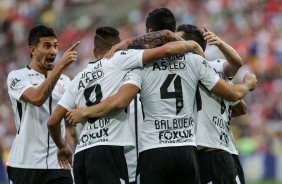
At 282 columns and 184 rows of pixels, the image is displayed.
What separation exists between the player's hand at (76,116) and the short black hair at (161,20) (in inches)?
44.0

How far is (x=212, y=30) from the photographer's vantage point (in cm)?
2381

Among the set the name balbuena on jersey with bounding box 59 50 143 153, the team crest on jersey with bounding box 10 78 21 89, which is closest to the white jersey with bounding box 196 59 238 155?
the name balbuena on jersey with bounding box 59 50 143 153

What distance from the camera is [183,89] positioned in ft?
27.2

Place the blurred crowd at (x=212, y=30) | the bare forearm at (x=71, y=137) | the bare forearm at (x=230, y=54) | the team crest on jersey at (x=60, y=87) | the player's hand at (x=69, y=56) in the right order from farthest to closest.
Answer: the blurred crowd at (x=212, y=30) → the team crest on jersey at (x=60, y=87) → the bare forearm at (x=71, y=137) → the player's hand at (x=69, y=56) → the bare forearm at (x=230, y=54)

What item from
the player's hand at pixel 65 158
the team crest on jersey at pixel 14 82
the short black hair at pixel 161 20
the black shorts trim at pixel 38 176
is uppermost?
the short black hair at pixel 161 20

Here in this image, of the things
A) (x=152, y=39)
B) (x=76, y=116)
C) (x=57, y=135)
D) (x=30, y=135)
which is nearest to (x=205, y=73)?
(x=152, y=39)

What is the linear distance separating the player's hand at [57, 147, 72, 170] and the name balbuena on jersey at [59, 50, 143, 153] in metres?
0.84

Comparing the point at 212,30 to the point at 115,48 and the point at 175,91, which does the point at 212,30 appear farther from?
the point at 175,91

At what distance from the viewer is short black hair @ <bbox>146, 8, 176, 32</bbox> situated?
27.8 feet

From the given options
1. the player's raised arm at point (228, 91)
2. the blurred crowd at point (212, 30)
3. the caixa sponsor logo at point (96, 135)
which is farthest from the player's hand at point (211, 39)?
the blurred crowd at point (212, 30)

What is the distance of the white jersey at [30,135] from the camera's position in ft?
31.5

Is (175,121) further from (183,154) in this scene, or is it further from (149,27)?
(149,27)

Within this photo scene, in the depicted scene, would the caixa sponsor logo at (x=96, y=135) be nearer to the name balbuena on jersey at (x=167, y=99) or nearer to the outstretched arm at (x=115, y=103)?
the outstretched arm at (x=115, y=103)

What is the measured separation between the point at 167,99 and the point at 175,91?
112mm
